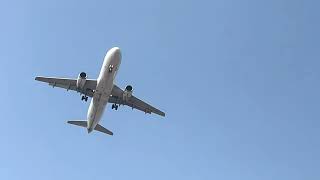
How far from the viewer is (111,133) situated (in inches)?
3688

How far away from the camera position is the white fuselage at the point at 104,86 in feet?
253

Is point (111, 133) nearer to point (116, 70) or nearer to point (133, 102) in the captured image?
point (133, 102)

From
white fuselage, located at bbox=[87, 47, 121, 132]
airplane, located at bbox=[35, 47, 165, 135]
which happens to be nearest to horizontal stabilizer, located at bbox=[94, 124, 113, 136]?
airplane, located at bbox=[35, 47, 165, 135]

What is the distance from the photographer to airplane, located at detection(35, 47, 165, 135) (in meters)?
77.6

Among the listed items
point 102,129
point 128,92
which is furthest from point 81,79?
point 102,129

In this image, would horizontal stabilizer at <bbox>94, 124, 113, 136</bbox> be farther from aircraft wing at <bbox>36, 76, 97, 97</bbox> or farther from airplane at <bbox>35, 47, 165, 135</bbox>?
aircraft wing at <bbox>36, 76, 97, 97</bbox>

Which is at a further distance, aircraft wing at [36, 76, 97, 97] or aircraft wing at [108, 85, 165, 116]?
aircraft wing at [108, 85, 165, 116]

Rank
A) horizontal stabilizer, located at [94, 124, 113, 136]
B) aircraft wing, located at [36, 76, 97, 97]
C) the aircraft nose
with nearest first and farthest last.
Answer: the aircraft nose → aircraft wing, located at [36, 76, 97, 97] → horizontal stabilizer, located at [94, 124, 113, 136]

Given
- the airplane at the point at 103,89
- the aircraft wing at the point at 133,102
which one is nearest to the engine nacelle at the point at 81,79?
the airplane at the point at 103,89

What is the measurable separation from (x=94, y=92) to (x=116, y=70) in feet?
17.0

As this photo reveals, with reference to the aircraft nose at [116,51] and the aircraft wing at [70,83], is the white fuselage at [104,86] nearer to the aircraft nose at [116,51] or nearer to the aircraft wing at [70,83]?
the aircraft nose at [116,51]

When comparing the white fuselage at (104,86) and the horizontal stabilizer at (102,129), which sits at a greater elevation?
the white fuselage at (104,86)

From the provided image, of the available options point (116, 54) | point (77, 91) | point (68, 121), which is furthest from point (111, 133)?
point (116, 54)

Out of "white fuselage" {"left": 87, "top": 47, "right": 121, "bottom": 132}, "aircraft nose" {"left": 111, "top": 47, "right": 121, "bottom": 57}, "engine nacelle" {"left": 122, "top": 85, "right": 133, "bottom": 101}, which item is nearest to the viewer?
"aircraft nose" {"left": 111, "top": 47, "right": 121, "bottom": 57}
